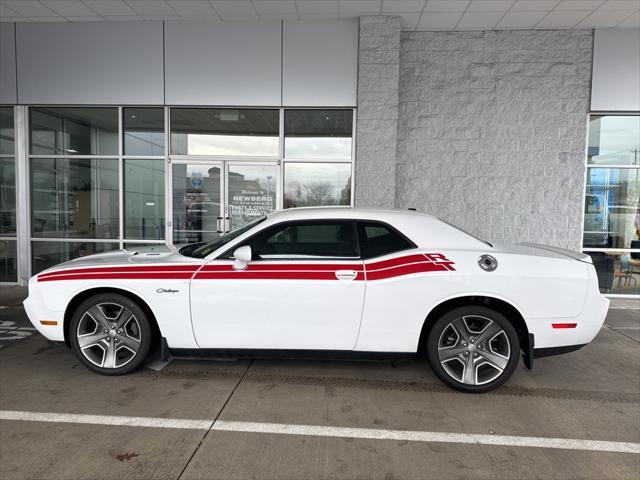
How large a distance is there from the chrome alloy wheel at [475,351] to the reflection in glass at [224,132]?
5.64 meters

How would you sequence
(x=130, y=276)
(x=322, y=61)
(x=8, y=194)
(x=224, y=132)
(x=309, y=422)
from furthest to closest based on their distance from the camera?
(x=8, y=194) → (x=224, y=132) → (x=322, y=61) → (x=130, y=276) → (x=309, y=422)

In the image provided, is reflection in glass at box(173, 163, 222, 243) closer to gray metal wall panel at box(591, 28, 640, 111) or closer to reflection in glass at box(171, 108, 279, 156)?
reflection in glass at box(171, 108, 279, 156)

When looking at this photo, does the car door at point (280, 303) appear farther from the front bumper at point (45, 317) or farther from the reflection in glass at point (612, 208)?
the reflection in glass at point (612, 208)

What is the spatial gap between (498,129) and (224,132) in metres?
5.22

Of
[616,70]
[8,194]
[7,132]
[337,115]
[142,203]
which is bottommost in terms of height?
[142,203]

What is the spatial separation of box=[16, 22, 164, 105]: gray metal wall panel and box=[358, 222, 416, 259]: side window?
6.03 m

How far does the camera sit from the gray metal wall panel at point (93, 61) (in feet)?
26.8

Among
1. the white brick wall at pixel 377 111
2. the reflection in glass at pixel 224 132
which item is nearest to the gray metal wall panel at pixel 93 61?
the reflection in glass at pixel 224 132

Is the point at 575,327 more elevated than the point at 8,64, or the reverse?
the point at 8,64

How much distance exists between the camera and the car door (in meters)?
3.67

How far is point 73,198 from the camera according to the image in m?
8.82

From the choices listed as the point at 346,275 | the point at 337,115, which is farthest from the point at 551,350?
the point at 337,115

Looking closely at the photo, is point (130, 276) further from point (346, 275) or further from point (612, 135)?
point (612, 135)

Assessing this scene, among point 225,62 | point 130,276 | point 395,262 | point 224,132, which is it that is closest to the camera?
point 395,262
